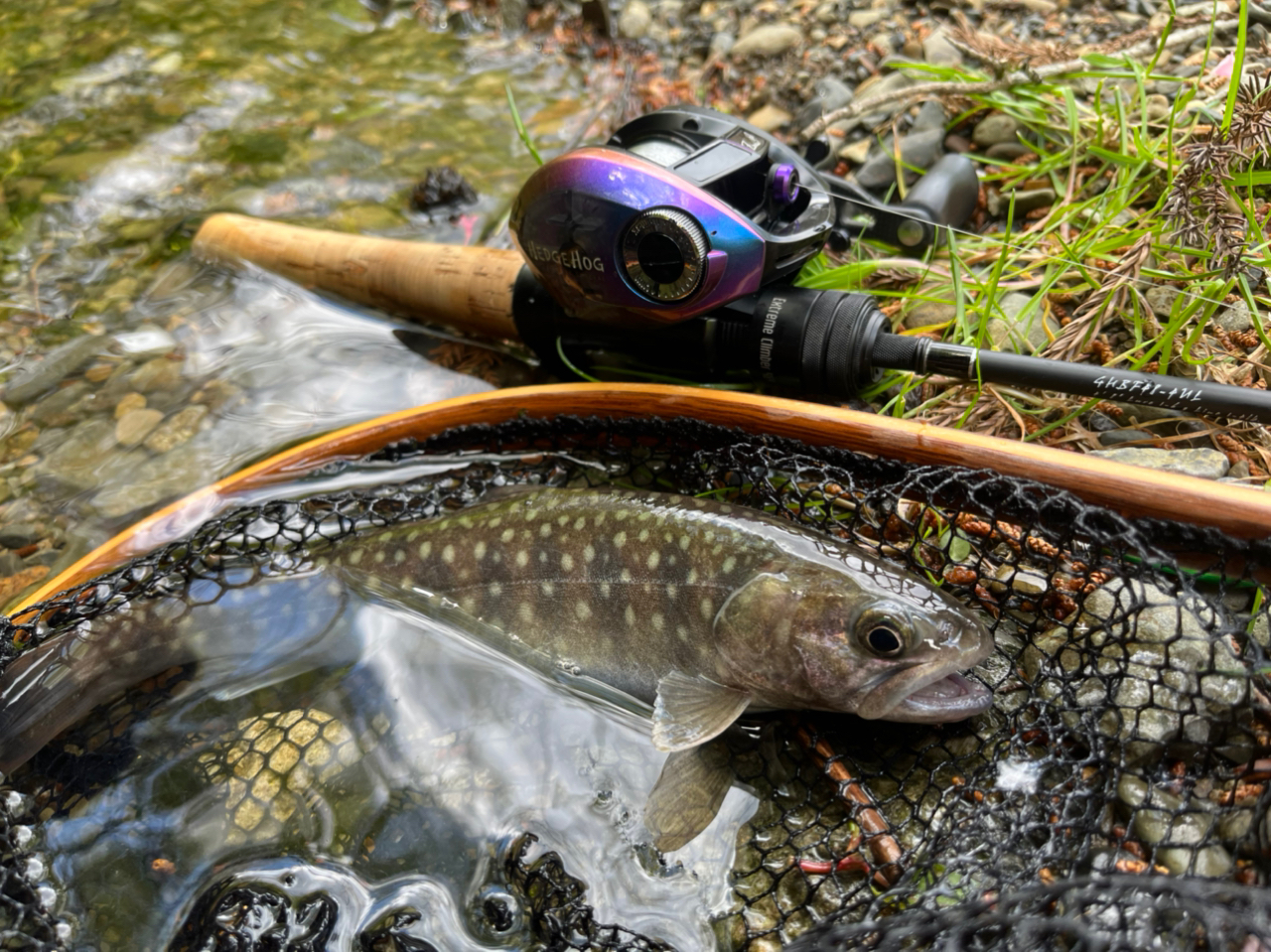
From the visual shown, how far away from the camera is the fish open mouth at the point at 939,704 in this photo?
214 centimetres

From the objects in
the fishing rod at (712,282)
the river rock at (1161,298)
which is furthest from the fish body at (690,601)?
the river rock at (1161,298)

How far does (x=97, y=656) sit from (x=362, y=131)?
164 inches

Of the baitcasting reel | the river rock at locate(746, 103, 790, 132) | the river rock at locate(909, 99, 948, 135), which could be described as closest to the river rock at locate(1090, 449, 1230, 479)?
Answer: the baitcasting reel

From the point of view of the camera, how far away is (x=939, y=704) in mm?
2148

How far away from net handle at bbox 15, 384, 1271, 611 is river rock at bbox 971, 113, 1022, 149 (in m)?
2.38

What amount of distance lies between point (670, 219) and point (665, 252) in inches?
3.7

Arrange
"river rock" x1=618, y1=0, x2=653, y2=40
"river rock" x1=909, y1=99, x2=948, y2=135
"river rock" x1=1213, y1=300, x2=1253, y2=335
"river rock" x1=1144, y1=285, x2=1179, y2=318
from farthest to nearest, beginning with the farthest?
1. "river rock" x1=618, y1=0, x2=653, y2=40
2. "river rock" x1=909, y1=99, x2=948, y2=135
3. "river rock" x1=1144, y1=285, x2=1179, y2=318
4. "river rock" x1=1213, y1=300, x2=1253, y2=335

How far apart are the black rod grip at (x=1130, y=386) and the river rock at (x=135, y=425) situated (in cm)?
346

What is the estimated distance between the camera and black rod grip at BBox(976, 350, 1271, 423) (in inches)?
85.7

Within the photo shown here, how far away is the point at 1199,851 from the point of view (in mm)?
1910

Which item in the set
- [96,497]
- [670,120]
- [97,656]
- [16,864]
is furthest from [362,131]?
[16,864]

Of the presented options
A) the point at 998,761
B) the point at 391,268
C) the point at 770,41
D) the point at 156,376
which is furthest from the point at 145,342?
the point at 998,761

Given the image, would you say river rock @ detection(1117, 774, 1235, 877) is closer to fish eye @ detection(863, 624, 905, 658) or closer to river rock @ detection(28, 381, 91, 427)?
fish eye @ detection(863, 624, 905, 658)

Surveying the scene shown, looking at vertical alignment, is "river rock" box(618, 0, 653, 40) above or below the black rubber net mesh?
above
